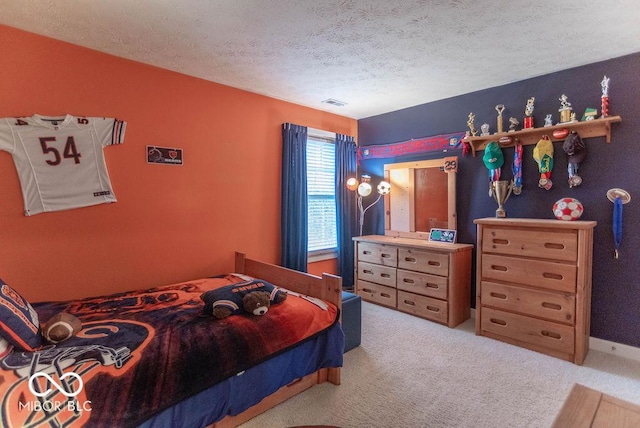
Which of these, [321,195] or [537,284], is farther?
[321,195]

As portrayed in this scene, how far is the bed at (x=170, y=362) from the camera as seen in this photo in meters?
1.27

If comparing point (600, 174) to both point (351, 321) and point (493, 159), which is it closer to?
point (493, 159)

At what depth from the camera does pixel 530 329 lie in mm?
2711

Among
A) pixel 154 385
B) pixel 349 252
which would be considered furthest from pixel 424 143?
pixel 154 385

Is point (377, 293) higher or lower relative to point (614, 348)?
higher

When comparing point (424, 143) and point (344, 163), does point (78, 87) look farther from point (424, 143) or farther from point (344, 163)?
point (424, 143)

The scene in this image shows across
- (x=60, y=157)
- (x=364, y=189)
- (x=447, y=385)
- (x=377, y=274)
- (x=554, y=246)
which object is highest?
(x=60, y=157)

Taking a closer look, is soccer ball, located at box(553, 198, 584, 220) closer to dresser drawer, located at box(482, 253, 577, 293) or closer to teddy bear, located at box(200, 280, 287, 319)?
dresser drawer, located at box(482, 253, 577, 293)

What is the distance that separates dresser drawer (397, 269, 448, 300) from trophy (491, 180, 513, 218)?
848mm

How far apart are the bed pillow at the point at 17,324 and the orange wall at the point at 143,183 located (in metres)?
0.87

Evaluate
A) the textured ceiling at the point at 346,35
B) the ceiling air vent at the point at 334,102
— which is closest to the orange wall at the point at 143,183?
the textured ceiling at the point at 346,35

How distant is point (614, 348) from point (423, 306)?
1545 mm

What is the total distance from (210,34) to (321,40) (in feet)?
2.56

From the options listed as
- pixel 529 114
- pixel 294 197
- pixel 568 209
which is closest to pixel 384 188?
pixel 294 197
